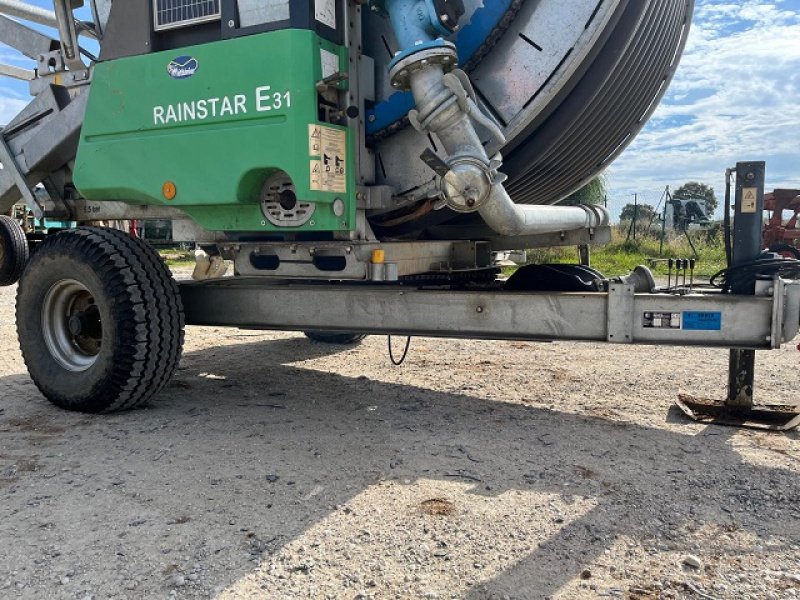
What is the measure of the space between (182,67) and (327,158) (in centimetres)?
103

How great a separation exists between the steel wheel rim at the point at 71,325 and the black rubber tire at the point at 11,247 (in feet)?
2.30

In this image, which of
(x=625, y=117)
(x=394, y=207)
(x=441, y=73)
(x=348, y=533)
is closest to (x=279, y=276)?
(x=394, y=207)

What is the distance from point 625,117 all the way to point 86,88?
3.40 m

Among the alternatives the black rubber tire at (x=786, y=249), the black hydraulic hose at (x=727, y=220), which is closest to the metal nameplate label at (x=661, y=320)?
the black hydraulic hose at (x=727, y=220)

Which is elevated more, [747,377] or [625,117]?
[625,117]

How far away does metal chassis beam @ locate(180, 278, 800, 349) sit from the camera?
3.45 m

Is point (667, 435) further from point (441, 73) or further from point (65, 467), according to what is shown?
point (65, 467)

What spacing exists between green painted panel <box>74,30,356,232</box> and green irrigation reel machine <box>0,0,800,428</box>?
1 cm

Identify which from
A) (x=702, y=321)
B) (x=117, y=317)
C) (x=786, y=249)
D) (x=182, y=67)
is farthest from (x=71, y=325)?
(x=786, y=249)

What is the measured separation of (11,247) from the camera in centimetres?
521

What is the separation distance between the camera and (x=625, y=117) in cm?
430

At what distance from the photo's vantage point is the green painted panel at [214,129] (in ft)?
12.1

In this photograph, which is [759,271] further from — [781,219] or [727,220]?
[781,219]

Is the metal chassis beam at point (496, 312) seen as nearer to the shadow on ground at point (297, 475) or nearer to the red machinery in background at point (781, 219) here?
the shadow on ground at point (297, 475)
